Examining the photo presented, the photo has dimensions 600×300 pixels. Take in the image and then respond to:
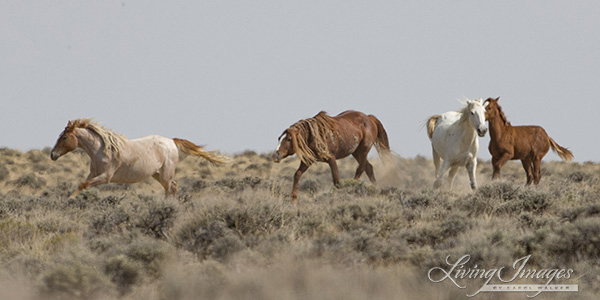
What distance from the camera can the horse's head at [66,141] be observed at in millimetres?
12664

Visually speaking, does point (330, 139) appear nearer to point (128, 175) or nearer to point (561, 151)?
point (128, 175)

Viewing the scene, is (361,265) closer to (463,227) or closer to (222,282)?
(222,282)

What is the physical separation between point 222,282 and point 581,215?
5.28 metres

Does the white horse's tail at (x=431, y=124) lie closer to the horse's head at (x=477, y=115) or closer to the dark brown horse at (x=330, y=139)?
the dark brown horse at (x=330, y=139)

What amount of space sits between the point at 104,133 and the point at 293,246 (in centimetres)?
695

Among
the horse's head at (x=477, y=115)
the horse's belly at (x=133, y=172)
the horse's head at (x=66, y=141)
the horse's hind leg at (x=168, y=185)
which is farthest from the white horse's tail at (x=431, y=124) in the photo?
the horse's head at (x=66, y=141)

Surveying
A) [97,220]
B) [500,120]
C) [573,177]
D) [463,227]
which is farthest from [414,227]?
[573,177]

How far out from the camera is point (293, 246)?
7.25 m

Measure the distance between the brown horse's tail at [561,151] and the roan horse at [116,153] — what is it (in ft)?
32.6

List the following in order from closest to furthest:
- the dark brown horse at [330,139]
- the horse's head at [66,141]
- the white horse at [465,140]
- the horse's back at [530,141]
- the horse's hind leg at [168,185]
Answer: the horse's head at [66,141]
the dark brown horse at [330,139]
the white horse at [465,140]
the horse's hind leg at [168,185]
the horse's back at [530,141]

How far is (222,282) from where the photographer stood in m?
5.95

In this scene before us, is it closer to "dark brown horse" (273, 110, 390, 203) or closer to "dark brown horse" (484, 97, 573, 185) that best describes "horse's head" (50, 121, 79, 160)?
"dark brown horse" (273, 110, 390, 203)

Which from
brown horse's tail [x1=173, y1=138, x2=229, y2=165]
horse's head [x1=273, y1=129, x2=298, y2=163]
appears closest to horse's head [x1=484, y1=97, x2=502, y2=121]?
horse's head [x1=273, y1=129, x2=298, y2=163]

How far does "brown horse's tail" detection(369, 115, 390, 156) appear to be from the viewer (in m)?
16.6
